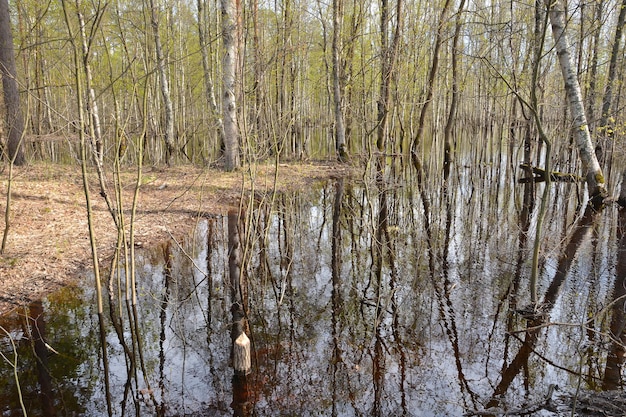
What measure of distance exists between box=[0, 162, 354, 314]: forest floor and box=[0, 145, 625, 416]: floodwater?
0.42 metres

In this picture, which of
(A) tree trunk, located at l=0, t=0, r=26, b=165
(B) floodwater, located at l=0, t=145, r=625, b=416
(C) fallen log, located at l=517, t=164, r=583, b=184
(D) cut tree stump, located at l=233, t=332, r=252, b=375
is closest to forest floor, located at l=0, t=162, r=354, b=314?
(B) floodwater, located at l=0, t=145, r=625, b=416

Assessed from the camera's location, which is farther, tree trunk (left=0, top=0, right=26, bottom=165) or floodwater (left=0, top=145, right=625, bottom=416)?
tree trunk (left=0, top=0, right=26, bottom=165)

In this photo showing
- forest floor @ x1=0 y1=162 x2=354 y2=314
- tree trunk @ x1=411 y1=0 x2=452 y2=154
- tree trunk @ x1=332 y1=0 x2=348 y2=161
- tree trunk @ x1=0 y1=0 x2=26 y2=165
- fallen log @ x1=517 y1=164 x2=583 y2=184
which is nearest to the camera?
forest floor @ x1=0 y1=162 x2=354 y2=314

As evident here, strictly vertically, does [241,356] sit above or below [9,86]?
below

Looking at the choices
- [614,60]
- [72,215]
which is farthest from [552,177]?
[72,215]

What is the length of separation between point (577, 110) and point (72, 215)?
9125mm

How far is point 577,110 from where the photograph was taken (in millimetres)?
7883

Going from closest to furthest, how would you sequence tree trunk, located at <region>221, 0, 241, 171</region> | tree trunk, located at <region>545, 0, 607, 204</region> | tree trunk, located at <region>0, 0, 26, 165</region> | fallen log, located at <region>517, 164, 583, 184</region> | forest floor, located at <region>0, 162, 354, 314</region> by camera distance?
1. forest floor, located at <region>0, 162, 354, 314</region>
2. tree trunk, located at <region>545, 0, 607, 204</region>
3. tree trunk, located at <region>0, 0, 26, 165</region>
4. tree trunk, located at <region>221, 0, 241, 171</region>
5. fallen log, located at <region>517, 164, 583, 184</region>

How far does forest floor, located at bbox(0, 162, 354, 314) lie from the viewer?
5.37 metres

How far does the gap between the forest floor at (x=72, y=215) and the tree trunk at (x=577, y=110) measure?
556 cm

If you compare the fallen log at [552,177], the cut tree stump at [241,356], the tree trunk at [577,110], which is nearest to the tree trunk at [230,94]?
the tree trunk at [577,110]

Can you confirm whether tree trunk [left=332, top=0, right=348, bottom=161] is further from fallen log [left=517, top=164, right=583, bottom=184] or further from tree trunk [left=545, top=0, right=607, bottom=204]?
tree trunk [left=545, top=0, right=607, bottom=204]

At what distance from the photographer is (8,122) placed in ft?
32.2

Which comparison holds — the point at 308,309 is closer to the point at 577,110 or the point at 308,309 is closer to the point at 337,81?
the point at 577,110
